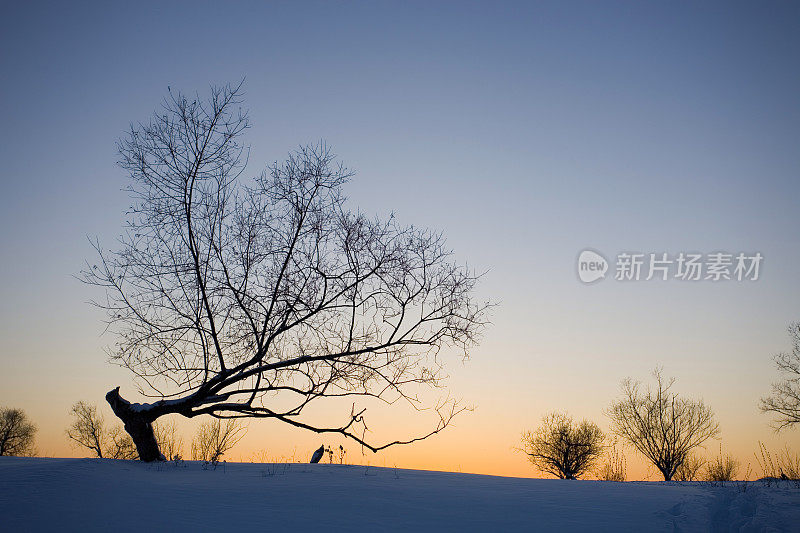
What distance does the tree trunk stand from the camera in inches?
407

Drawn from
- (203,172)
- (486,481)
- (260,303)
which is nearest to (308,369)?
(260,303)

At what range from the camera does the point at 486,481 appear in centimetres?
902

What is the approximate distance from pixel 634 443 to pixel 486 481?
3456 centimetres

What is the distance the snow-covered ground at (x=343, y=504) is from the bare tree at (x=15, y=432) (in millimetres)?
49579

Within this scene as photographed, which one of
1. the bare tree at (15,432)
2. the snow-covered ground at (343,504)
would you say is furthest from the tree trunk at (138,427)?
the bare tree at (15,432)

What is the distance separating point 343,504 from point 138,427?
19.4 ft

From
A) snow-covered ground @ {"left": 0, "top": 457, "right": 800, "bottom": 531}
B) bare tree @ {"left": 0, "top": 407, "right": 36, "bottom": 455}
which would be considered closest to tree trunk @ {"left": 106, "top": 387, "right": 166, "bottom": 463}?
snow-covered ground @ {"left": 0, "top": 457, "right": 800, "bottom": 531}

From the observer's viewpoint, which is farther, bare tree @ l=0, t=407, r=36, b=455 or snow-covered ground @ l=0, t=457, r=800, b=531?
bare tree @ l=0, t=407, r=36, b=455

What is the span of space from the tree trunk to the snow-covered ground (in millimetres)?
1779

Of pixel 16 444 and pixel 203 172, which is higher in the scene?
pixel 203 172

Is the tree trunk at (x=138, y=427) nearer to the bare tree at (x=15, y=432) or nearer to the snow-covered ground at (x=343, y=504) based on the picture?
the snow-covered ground at (x=343, y=504)

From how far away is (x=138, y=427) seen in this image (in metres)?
10.5

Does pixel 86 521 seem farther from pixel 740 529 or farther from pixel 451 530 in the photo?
pixel 740 529

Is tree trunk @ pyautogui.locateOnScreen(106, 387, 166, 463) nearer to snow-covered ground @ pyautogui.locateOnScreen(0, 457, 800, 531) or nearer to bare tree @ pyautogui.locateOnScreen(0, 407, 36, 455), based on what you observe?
snow-covered ground @ pyautogui.locateOnScreen(0, 457, 800, 531)
